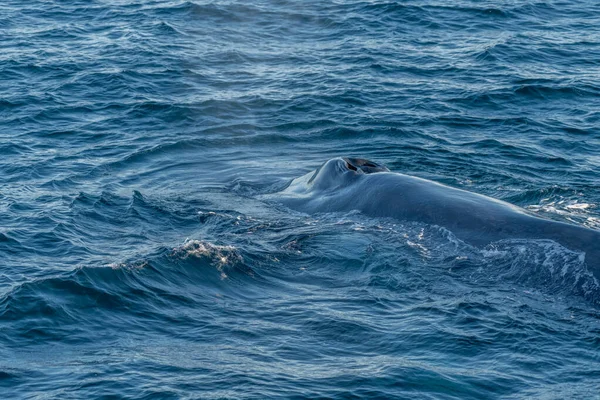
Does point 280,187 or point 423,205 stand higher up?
point 423,205

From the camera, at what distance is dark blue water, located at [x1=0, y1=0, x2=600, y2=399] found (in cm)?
1462

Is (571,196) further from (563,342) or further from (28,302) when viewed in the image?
(28,302)

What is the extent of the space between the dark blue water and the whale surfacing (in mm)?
309

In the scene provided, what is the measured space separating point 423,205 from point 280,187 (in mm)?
5366

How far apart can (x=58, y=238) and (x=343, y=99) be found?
13141 mm

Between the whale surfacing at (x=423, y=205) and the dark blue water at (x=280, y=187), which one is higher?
the whale surfacing at (x=423, y=205)

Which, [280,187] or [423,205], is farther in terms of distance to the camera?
[280,187]

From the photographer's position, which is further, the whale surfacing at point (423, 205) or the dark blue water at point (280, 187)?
the whale surfacing at point (423, 205)

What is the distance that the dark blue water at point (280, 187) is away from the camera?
48.0ft

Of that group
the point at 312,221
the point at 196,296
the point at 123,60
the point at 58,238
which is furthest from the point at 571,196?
the point at 123,60

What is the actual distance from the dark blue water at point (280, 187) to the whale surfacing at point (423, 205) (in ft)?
1.02

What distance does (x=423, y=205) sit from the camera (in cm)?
1927

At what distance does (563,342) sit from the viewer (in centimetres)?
1472

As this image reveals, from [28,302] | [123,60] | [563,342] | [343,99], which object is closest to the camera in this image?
[563,342]
